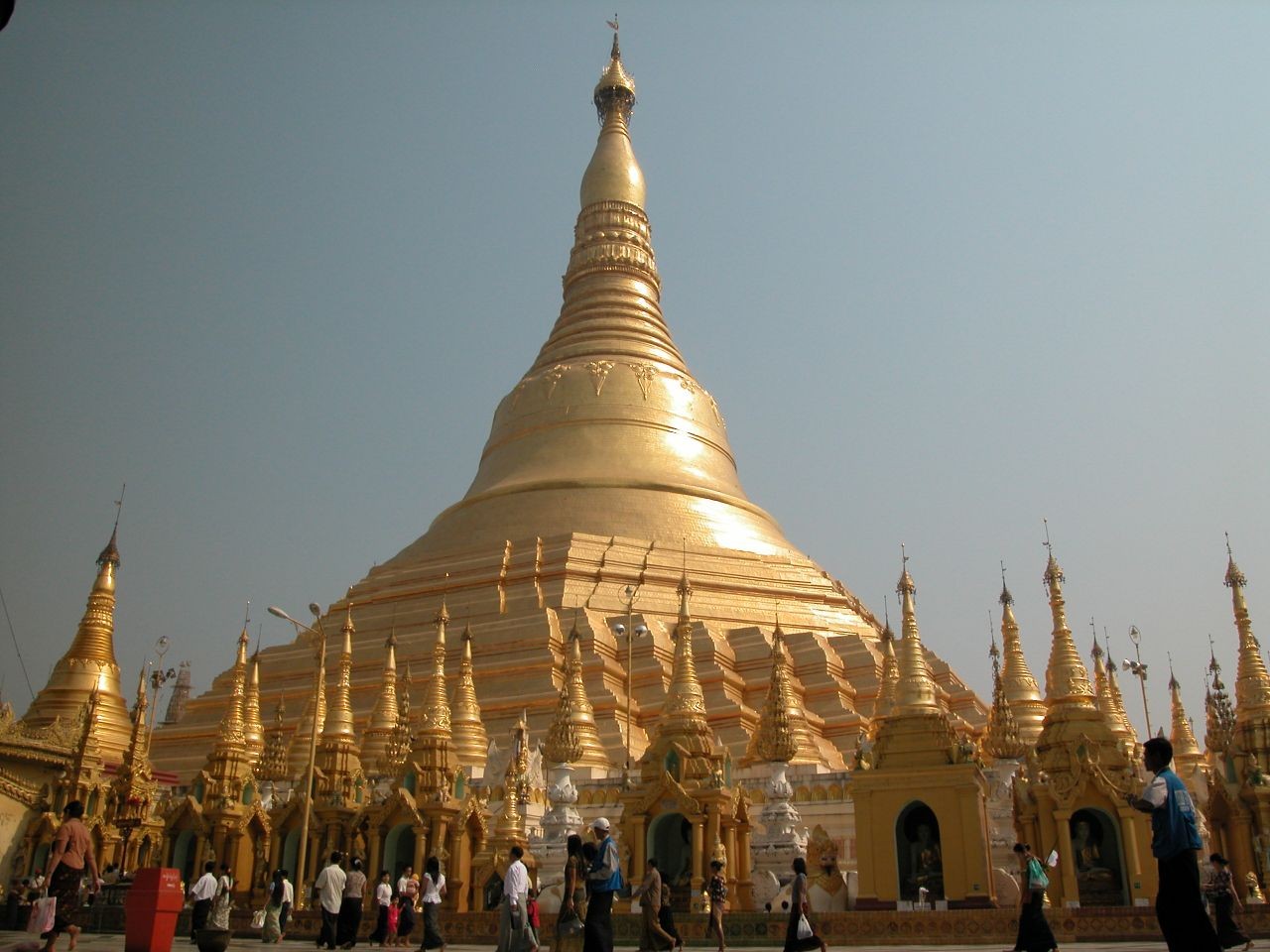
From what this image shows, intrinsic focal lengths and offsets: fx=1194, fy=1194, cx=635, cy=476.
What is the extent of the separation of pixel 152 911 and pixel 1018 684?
778 inches

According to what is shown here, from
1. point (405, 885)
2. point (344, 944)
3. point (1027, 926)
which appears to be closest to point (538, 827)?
point (405, 885)

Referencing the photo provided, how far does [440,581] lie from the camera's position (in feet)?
Answer: 122

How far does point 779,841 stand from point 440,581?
18668 mm

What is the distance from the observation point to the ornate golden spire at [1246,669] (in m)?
21.8

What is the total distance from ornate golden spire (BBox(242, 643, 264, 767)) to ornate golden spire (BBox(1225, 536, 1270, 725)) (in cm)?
2094

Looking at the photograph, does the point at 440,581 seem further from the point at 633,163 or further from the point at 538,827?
the point at 633,163

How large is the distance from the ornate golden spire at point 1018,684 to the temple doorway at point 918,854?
22.8ft

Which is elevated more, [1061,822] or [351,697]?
[351,697]

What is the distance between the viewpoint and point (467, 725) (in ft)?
91.1

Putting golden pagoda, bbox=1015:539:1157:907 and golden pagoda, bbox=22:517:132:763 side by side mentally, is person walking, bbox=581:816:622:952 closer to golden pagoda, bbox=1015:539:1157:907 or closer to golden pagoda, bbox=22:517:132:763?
golden pagoda, bbox=1015:539:1157:907

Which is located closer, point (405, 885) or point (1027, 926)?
point (1027, 926)

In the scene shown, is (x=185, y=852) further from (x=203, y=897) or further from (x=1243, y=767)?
(x=1243, y=767)

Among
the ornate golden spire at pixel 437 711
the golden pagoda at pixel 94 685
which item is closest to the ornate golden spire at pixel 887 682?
the ornate golden spire at pixel 437 711

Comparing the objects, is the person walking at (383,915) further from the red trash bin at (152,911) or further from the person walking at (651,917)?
the person walking at (651,917)
